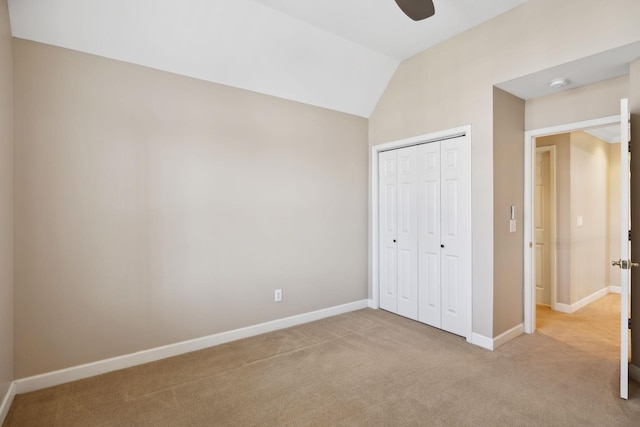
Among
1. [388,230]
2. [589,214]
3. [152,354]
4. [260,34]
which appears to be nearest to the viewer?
[152,354]

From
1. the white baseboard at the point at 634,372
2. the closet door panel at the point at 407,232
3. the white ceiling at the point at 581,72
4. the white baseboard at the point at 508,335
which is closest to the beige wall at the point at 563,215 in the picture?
the white baseboard at the point at 508,335

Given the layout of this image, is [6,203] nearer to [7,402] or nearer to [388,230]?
[7,402]

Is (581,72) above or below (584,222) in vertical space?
above

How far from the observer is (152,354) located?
2.80m

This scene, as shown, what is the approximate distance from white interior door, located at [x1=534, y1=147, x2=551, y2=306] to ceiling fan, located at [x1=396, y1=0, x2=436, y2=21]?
3288 mm

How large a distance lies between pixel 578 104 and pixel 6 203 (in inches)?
185

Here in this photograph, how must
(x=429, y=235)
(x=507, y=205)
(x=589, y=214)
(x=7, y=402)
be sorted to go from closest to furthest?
(x=7, y=402) < (x=507, y=205) < (x=429, y=235) < (x=589, y=214)

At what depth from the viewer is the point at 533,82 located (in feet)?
9.52

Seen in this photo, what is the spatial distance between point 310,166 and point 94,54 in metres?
2.21

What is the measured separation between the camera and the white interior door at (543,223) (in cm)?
435

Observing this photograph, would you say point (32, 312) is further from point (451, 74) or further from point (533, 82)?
point (533, 82)

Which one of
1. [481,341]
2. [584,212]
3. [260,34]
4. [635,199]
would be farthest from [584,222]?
[260,34]

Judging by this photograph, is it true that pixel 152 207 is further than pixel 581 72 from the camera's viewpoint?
Yes

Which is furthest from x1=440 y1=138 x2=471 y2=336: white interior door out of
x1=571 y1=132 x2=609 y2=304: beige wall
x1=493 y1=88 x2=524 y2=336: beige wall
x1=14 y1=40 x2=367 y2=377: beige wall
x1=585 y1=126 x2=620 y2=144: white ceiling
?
x1=585 y1=126 x2=620 y2=144: white ceiling
